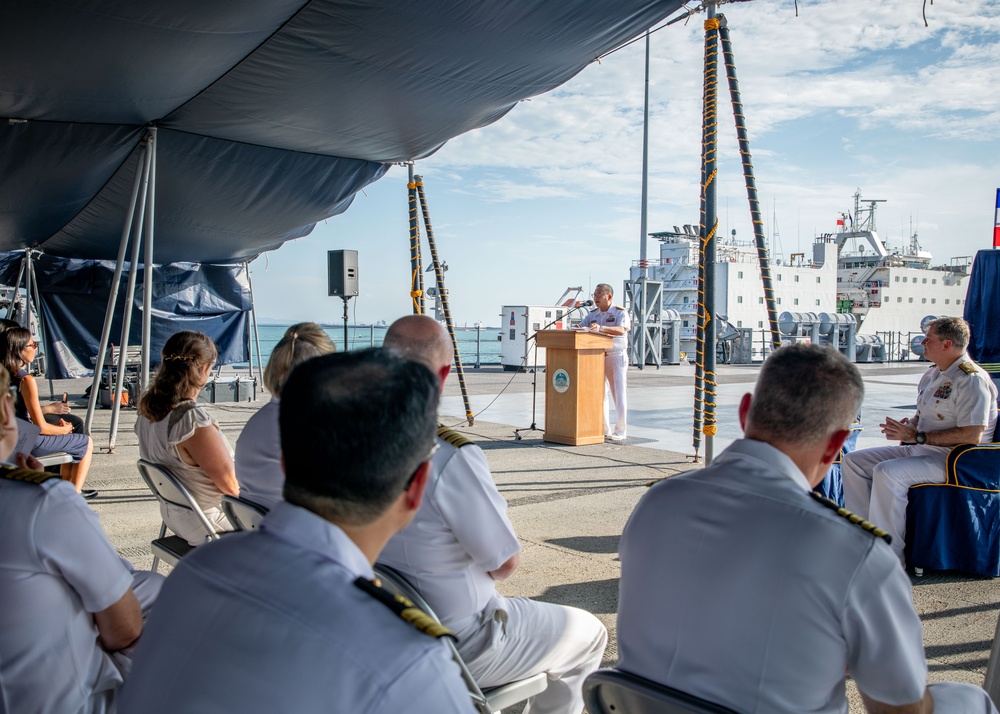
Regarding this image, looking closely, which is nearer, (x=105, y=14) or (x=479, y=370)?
(x=105, y=14)

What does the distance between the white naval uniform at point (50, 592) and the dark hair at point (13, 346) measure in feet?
13.0

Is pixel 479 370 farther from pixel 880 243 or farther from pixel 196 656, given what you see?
pixel 880 243

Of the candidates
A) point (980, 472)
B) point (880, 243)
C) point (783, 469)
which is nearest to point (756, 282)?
point (880, 243)

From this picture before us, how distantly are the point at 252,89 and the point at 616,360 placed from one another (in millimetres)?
4678

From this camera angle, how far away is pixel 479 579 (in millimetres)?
2145

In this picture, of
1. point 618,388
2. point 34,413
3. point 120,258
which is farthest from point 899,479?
point 120,258

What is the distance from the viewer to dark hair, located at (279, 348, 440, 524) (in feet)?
3.32

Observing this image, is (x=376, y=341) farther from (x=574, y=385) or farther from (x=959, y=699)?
(x=959, y=699)

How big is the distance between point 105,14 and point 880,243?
4301 cm

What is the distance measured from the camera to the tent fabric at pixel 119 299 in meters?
12.8

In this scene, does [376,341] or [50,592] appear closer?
[50,592]

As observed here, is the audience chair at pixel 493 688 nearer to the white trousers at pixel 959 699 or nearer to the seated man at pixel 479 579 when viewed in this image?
the seated man at pixel 479 579

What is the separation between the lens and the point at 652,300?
21562mm

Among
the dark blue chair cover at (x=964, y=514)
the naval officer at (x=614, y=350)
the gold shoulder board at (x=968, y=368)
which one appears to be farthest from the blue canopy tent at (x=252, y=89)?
the dark blue chair cover at (x=964, y=514)
